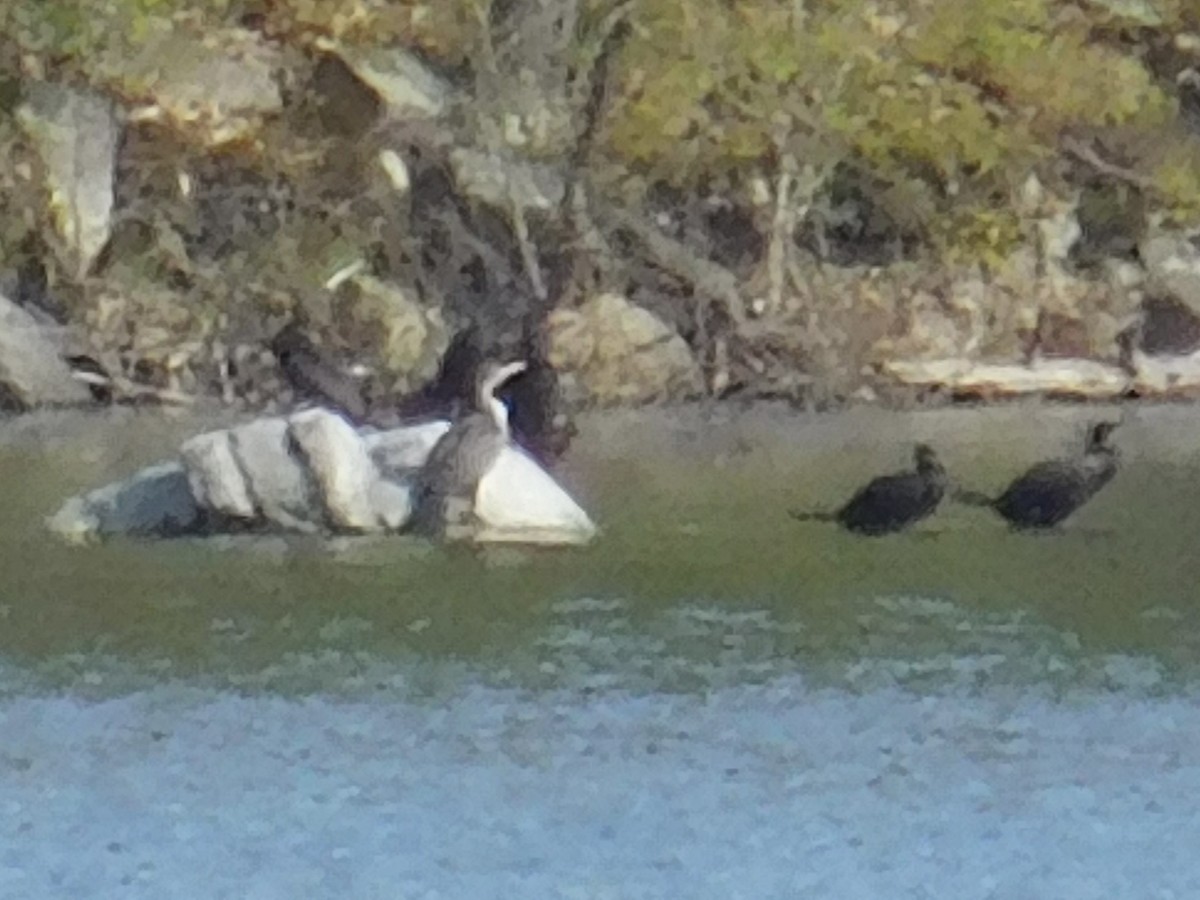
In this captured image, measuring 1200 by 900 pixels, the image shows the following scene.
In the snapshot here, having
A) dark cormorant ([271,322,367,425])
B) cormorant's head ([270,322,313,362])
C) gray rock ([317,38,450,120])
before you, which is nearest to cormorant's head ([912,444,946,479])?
dark cormorant ([271,322,367,425])

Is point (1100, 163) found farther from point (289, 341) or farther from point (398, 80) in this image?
point (289, 341)

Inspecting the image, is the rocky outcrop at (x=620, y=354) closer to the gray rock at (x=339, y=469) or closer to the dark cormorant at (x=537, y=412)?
the dark cormorant at (x=537, y=412)

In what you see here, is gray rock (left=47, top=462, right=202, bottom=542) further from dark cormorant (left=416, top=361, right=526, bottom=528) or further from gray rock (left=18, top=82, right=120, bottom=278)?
gray rock (left=18, top=82, right=120, bottom=278)

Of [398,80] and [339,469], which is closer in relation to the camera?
[339,469]

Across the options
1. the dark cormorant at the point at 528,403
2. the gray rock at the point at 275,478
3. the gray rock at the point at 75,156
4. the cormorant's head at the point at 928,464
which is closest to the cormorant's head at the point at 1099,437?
the cormorant's head at the point at 928,464

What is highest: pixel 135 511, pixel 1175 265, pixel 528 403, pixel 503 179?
pixel 503 179

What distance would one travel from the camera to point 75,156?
455 cm

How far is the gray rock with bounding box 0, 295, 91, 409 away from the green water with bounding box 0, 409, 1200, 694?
2.78ft

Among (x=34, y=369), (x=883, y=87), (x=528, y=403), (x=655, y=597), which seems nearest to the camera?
(x=655, y=597)

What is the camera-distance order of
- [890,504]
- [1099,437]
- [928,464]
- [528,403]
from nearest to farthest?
1. [890,504]
2. [928,464]
3. [1099,437]
4. [528,403]

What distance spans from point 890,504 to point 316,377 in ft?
4.74

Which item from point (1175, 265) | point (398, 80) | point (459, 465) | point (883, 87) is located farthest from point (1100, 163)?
point (459, 465)

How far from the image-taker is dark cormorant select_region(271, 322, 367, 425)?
4047 mm

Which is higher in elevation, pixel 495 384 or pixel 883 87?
pixel 883 87
